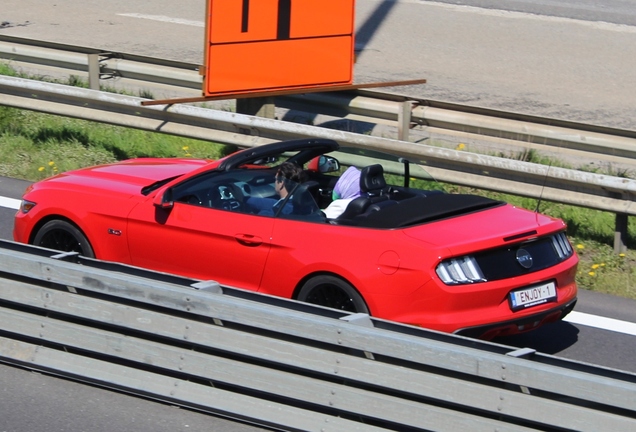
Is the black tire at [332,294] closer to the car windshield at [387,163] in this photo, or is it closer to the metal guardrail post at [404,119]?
the car windshield at [387,163]

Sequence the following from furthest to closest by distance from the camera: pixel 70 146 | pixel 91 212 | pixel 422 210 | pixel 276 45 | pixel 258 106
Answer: pixel 70 146
pixel 258 106
pixel 276 45
pixel 91 212
pixel 422 210

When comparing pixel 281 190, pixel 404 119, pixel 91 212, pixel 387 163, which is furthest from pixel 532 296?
pixel 404 119

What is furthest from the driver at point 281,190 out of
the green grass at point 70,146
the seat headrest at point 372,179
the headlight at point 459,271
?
the green grass at point 70,146

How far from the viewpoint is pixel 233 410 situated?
548 centimetres

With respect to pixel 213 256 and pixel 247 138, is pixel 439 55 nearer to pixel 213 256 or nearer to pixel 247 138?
pixel 247 138

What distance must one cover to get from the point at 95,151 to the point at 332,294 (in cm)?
614

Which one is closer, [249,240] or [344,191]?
[249,240]

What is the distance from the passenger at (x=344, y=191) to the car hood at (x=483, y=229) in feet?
2.33

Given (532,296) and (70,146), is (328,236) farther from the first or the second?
(70,146)

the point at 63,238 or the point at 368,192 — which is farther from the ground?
the point at 368,192

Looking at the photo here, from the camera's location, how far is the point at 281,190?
7.00m

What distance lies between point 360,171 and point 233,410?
7.66 ft

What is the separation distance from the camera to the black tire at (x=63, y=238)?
24.7 ft

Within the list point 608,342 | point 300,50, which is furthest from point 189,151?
point 608,342
